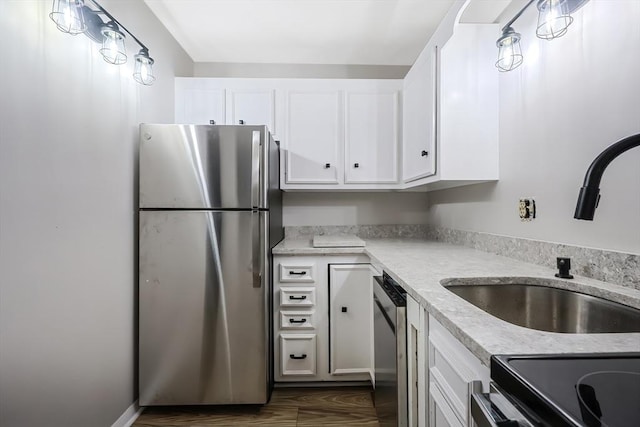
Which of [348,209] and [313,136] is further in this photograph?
[348,209]

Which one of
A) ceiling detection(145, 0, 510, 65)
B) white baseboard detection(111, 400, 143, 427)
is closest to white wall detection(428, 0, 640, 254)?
ceiling detection(145, 0, 510, 65)

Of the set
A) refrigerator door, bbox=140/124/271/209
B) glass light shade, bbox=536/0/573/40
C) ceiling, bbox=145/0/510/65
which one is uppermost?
ceiling, bbox=145/0/510/65

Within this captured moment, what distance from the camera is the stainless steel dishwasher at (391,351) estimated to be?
114 cm

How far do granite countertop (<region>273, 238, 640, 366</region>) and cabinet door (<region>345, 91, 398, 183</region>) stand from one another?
717 mm

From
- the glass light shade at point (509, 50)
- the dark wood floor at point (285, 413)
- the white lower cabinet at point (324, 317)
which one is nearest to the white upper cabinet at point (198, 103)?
the white lower cabinet at point (324, 317)

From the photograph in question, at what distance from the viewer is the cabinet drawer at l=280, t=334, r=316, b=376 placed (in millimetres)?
1969

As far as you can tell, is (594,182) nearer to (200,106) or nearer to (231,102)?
(231,102)

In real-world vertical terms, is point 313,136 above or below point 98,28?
below

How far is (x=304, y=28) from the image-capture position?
6.95ft

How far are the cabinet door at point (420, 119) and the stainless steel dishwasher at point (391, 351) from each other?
80cm

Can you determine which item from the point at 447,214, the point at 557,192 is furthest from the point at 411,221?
the point at 557,192

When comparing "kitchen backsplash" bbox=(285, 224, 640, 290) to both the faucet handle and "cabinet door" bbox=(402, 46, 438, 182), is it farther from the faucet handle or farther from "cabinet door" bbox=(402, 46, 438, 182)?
"cabinet door" bbox=(402, 46, 438, 182)

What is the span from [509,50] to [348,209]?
1.60 m

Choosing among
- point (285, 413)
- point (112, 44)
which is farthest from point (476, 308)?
point (112, 44)
